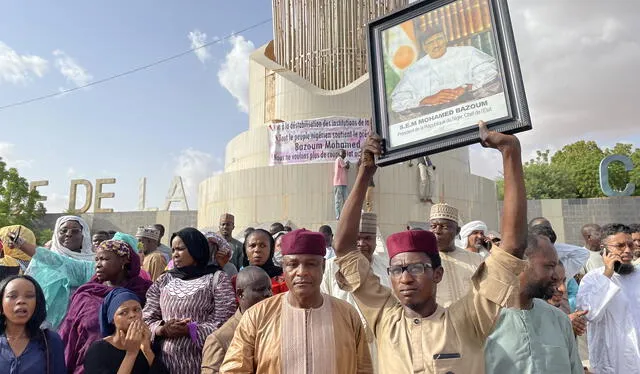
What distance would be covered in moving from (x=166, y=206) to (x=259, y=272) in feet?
76.8

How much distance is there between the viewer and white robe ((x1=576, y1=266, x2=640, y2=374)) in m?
3.34

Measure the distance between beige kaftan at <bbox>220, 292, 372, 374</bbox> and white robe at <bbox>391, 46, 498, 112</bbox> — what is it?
3.59 ft

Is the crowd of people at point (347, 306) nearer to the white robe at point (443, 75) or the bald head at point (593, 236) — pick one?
the white robe at point (443, 75)

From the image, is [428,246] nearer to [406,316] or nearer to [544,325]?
[406,316]

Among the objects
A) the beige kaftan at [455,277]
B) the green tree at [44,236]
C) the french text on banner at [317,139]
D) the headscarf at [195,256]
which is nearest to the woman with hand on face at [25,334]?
the headscarf at [195,256]

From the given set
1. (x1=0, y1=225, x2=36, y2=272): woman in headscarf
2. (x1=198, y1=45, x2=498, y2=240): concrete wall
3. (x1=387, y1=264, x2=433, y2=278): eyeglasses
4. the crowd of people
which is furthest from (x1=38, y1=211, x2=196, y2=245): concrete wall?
(x1=387, y1=264, x2=433, y2=278): eyeglasses

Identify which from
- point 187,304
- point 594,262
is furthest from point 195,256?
point 594,262

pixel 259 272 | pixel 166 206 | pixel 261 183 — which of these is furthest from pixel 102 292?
pixel 166 206

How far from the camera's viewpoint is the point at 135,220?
22875 millimetres

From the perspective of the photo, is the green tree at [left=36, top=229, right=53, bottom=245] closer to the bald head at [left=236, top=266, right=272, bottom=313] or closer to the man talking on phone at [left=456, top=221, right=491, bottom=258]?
the man talking on phone at [left=456, top=221, right=491, bottom=258]

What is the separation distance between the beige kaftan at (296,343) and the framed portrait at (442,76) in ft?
2.61

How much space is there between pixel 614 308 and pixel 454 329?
2.14 m

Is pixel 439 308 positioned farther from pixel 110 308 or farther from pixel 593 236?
pixel 593 236

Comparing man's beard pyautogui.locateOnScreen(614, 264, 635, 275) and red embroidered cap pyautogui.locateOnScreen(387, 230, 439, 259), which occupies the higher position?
red embroidered cap pyautogui.locateOnScreen(387, 230, 439, 259)
